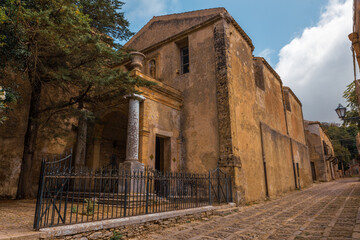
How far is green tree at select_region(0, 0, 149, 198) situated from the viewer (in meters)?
5.91

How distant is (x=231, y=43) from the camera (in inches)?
427

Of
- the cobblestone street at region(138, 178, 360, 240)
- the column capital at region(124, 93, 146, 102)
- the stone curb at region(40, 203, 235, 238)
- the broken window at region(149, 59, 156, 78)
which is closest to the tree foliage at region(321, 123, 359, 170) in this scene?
the broken window at region(149, 59, 156, 78)

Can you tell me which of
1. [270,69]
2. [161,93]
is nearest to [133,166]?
[161,93]

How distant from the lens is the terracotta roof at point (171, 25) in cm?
1119

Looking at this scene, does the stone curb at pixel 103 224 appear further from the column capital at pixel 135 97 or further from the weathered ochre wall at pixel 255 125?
the column capital at pixel 135 97

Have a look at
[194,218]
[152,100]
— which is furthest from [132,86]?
[194,218]

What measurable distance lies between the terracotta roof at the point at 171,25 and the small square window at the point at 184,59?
3.06 ft

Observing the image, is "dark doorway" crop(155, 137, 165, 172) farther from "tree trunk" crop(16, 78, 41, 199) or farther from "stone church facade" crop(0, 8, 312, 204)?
"tree trunk" crop(16, 78, 41, 199)

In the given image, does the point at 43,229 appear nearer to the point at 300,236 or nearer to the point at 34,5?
the point at 300,236

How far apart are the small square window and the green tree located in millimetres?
4394

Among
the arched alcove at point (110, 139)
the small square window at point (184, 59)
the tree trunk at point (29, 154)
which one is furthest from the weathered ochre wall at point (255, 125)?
the tree trunk at point (29, 154)

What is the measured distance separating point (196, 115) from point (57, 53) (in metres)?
5.92

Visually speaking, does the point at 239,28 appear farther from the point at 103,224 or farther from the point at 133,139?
the point at 103,224

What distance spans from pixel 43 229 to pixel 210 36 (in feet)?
32.6
